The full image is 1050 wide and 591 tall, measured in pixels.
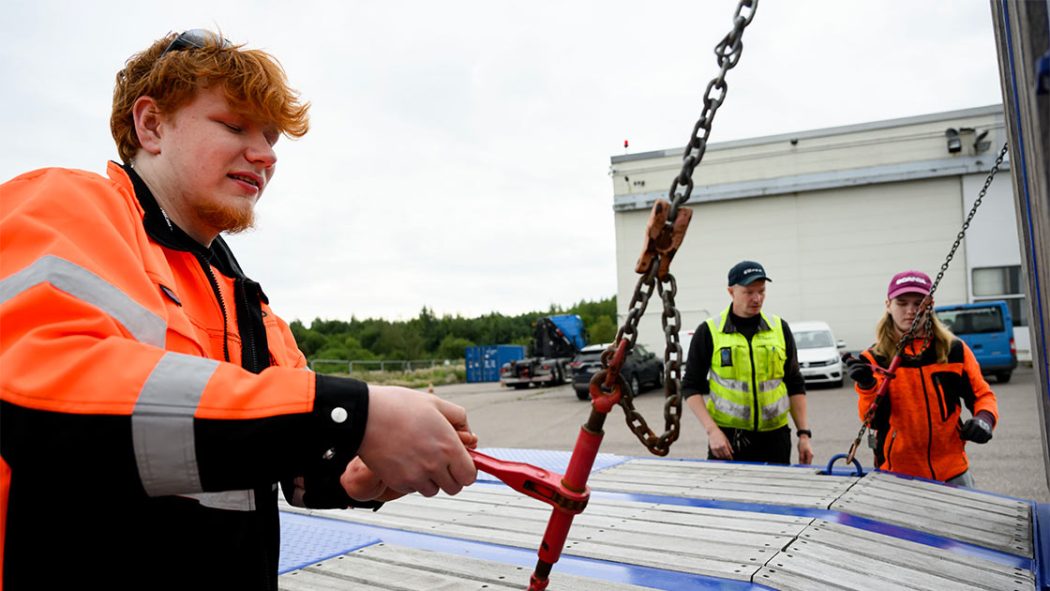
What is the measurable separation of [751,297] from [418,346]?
57.6m

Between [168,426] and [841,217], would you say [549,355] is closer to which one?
[841,217]

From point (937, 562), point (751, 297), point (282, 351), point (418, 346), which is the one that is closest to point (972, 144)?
point (751, 297)

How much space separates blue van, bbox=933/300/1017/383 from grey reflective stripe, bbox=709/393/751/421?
1253cm

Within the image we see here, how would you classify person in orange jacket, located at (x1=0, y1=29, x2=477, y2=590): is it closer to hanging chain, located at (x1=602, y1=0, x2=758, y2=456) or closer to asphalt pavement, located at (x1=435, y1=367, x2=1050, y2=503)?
hanging chain, located at (x1=602, y1=0, x2=758, y2=456)

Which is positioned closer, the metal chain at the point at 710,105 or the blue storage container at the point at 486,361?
the metal chain at the point at 710,105

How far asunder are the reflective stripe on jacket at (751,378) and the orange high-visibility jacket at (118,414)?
Answer: 3.40 metres

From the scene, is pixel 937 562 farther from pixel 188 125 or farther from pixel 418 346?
pixel 418 346

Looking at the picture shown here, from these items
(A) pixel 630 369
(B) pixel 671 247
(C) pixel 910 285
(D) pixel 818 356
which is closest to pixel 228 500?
(B) pixel 671 247

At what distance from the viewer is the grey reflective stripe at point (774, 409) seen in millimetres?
4168

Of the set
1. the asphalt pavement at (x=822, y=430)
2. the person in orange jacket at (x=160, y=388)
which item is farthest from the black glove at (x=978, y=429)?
the person in orange jacket at (x=160, y=388)

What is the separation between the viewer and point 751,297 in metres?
4.21

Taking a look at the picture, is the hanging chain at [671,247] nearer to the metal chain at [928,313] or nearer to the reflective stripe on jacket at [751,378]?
the metal chain at [928,313]

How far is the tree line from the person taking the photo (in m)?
62.9

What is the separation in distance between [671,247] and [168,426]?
0.85 meters
